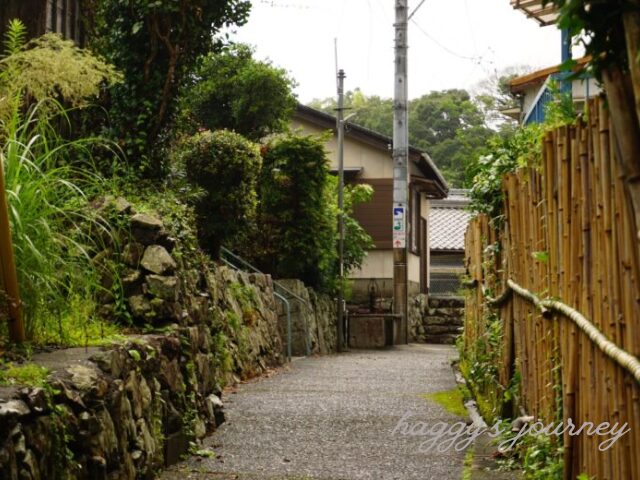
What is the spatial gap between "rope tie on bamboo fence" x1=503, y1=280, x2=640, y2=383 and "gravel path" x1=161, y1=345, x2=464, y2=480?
159cm

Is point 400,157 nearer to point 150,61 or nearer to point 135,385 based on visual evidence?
point 150,61

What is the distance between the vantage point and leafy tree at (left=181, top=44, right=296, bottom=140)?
20.9 meters

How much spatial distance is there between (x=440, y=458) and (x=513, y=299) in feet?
4.21

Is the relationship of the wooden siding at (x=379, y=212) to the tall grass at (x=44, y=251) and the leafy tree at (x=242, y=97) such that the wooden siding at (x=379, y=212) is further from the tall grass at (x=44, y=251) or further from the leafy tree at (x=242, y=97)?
the tall grass at (x=44, y=251)

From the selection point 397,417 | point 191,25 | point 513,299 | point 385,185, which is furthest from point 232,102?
point 513,299

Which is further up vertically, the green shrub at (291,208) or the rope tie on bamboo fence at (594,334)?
the green shrub at (291,208)

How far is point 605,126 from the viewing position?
3.91 meters

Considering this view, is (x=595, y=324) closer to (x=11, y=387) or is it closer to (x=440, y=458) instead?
(x=11, y=387)

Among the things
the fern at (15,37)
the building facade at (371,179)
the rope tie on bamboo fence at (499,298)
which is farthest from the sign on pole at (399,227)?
the fern at (15,37)

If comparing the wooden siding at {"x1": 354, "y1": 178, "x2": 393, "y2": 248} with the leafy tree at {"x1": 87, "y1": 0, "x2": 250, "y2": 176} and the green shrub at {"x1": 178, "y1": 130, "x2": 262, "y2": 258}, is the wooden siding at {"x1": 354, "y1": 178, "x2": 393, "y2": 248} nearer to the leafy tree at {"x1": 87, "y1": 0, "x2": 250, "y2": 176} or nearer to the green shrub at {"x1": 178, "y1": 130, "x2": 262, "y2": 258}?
the green shrub at {"x1": 178, "y1": 130, "x2": 262, "y2": 258}

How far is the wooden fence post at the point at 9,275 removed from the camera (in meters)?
5.41

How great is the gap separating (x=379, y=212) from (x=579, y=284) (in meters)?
21.1

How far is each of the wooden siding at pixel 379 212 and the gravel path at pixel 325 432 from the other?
472 inches

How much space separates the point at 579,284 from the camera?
190 inches
